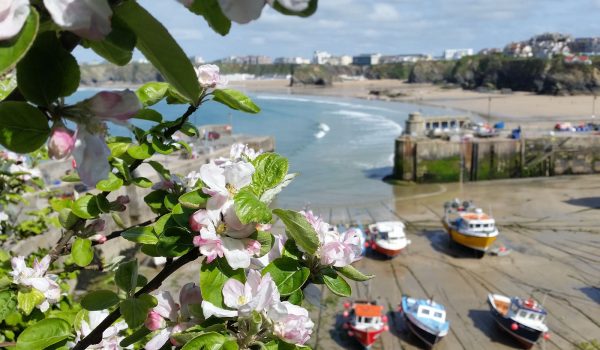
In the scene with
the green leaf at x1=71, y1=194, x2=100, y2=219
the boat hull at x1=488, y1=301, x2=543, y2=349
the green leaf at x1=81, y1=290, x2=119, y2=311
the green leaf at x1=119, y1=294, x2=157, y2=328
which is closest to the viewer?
the green leaf at x1=119, y1=294, x2=157, y2=328

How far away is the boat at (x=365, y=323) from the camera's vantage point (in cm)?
1262

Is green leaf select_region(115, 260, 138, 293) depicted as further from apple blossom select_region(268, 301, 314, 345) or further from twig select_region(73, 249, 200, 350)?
apple blossom select_region(268, 301, 314, 345)

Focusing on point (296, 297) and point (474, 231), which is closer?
point (296, 297)

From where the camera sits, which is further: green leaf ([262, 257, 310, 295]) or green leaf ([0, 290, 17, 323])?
green leaf ([0, 290, 17, 323])

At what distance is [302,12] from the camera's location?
0.69 metres

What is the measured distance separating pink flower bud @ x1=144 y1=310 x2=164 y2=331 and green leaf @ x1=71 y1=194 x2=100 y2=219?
2.16 ft

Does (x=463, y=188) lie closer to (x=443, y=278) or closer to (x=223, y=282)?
(x=443, y=278)

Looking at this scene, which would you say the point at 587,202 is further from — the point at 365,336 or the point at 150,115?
the point at 150,115

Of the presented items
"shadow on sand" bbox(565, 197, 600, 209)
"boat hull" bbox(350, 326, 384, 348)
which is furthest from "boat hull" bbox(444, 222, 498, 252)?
"shadow on sand" bbox(565, 197, 600, 209)

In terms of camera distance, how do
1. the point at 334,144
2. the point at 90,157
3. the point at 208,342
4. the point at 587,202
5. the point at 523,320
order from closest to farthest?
the point at 90,157, the point at 208,342, the point at 523,320, the point at 587,202, the point at 334,144

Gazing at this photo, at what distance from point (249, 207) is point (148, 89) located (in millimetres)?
800

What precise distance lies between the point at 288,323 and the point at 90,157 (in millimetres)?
670

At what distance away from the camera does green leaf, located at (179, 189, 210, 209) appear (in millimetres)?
1380

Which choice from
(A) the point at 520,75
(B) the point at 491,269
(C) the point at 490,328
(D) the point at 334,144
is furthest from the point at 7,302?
(A) the point at 520,75
